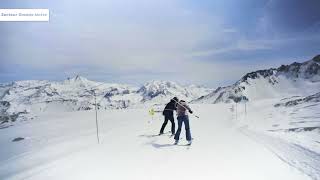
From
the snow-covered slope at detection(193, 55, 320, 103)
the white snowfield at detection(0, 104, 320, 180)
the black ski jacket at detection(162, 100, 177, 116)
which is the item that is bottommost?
the white snowfield at detection(0, 104, 320, 180)

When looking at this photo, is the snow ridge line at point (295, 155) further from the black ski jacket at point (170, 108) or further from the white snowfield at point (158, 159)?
the black ski jacket at point (170, 108)

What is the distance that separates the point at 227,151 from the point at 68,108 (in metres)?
176

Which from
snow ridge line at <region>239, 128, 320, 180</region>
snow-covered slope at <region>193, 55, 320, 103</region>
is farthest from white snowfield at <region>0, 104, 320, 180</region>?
snow-covered slope at <region>193, 55, 320, 103</region>

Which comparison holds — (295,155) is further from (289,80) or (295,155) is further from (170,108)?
(289,80)

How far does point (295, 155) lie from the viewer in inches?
285

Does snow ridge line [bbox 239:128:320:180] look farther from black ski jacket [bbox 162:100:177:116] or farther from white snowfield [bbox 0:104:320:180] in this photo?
black ski jacket [bbox 162:100:177:116]

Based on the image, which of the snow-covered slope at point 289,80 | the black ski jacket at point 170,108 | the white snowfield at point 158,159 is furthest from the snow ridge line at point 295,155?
the snow-covered slope at point 289,80

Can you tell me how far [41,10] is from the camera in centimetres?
1018

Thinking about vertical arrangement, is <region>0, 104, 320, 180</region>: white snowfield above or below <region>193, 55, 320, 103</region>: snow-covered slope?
below

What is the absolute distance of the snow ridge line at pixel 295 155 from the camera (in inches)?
239

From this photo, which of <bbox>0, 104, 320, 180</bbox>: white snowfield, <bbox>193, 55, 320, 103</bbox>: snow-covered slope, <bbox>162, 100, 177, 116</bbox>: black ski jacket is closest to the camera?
<bbox>0, 104, 320, 180</bbox>: white snowfield

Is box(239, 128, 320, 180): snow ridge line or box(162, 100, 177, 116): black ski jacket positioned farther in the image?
box(162, 100, 177, 116): black ski jacket

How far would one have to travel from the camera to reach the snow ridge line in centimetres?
607

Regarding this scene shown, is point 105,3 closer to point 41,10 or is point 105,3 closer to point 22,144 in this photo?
point 41,10
